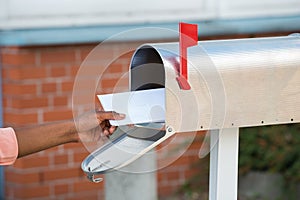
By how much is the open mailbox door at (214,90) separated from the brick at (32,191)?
2.70 m

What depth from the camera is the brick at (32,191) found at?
5.11 metres

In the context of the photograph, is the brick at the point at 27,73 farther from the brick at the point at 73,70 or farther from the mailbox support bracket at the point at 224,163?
the mailbox support bracket at the point at 224,163

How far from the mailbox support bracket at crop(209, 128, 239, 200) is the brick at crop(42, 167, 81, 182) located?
104 inches

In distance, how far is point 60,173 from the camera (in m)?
5.20

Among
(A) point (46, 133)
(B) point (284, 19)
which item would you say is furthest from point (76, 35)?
(A) point (46, 133)

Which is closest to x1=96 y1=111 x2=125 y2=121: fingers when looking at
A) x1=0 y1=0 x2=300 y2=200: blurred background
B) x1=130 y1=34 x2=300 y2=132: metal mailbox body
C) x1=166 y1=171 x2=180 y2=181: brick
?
x1=130 y1=34 x2=300 y2=132: metal mailbox body

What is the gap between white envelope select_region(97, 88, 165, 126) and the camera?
238 centimetres

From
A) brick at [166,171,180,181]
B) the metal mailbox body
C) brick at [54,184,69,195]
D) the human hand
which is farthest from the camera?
brick at [166,171,180,181]

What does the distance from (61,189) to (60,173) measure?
0.11 meters

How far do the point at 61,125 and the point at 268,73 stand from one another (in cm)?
69

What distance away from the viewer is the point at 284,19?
564 centimetres

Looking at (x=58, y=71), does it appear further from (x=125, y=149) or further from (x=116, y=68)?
(x=125, y=149)

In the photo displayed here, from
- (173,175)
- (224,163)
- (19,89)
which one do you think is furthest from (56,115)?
(224,163)

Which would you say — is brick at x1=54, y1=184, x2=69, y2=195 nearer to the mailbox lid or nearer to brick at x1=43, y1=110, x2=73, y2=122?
brick at x1=43, y1=110, x2=73, y2=122
